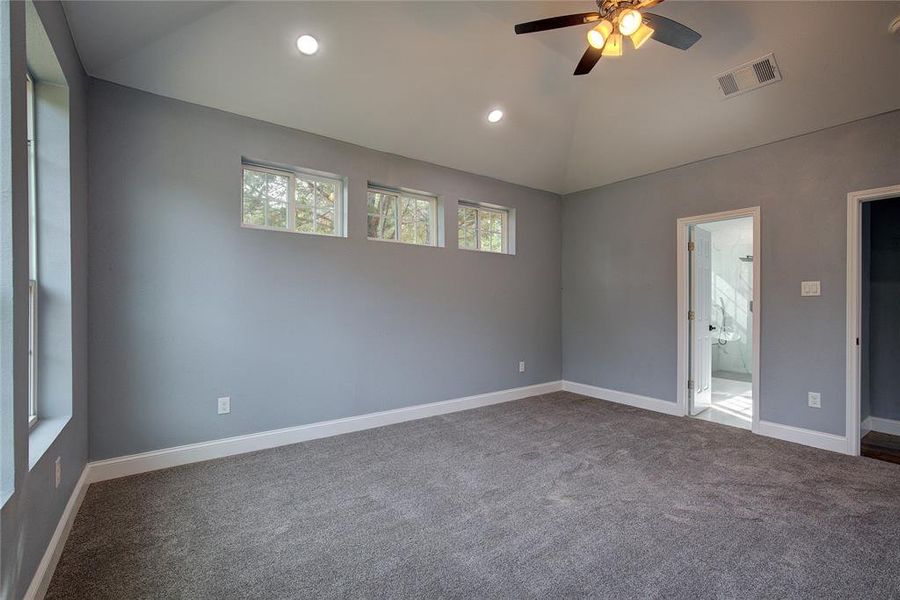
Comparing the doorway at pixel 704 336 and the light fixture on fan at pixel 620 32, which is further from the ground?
the light fixture on fan at pixel 620 32

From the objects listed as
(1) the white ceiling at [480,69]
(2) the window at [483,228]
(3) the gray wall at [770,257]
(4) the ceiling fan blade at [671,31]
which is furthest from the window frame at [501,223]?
(4) the ceiling fan blade at [671,31]

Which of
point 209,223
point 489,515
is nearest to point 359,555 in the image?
point 489,515

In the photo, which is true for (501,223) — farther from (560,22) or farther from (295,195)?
(560,22)

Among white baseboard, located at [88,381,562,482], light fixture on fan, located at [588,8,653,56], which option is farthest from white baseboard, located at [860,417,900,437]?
light fixture on fan, located at [588,8,653,56]

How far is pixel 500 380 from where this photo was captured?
15.2 ft

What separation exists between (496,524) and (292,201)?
291 cm

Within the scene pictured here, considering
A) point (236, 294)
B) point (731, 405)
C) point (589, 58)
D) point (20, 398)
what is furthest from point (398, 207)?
point (731, 405)

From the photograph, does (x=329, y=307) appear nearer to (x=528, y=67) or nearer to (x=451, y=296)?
(x=451, y=296)

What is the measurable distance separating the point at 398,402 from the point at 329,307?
1.16 m

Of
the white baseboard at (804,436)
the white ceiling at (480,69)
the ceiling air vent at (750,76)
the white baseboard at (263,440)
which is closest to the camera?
the white ceiling at (480,69)

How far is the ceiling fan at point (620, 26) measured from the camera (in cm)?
204

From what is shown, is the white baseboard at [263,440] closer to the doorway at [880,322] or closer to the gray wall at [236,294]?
the gray wall at [236,294]

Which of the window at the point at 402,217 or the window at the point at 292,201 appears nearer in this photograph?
the window at the point at 292,201

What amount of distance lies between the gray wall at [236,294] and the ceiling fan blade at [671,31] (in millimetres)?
2337
